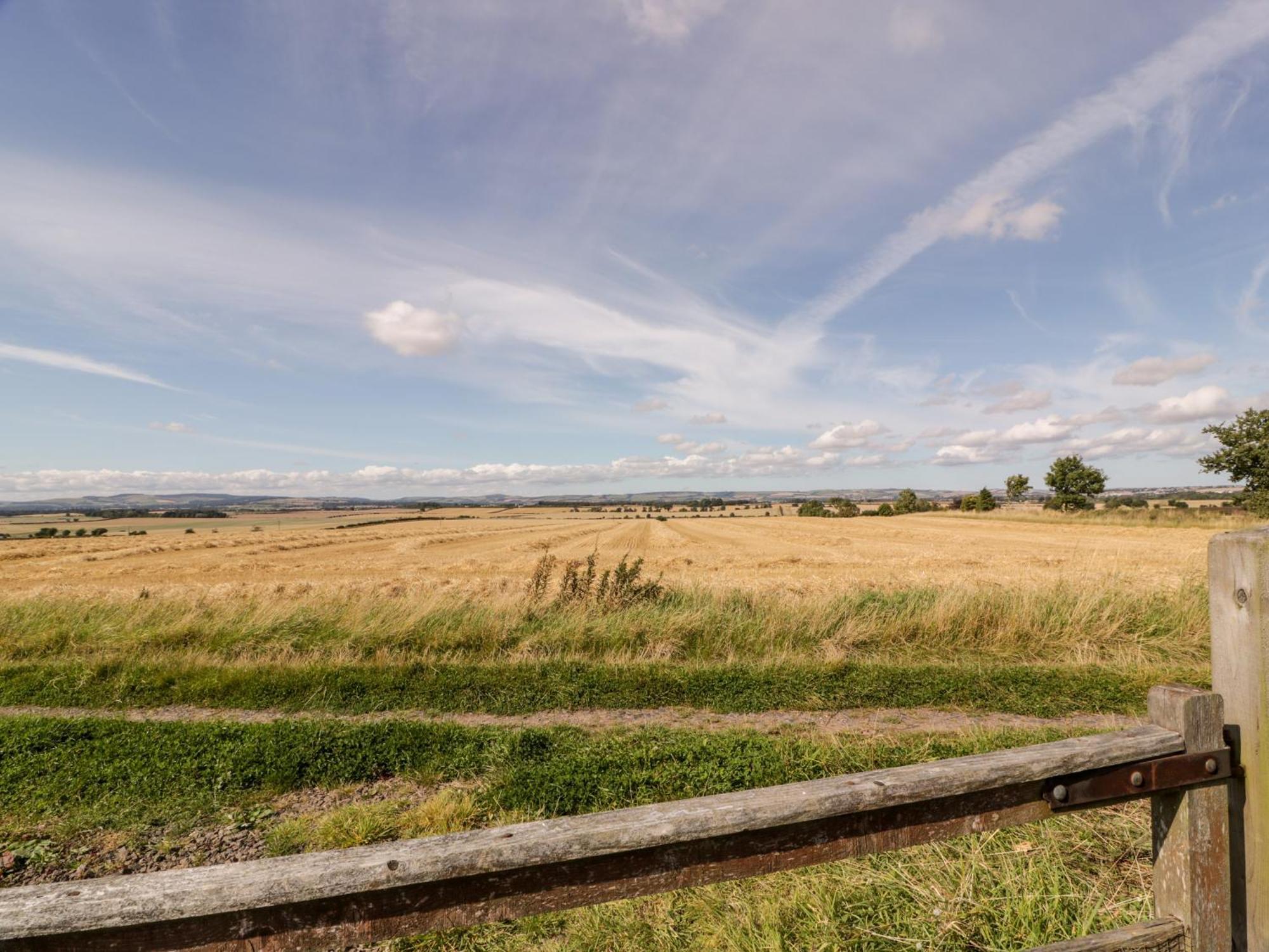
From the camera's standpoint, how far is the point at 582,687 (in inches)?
363

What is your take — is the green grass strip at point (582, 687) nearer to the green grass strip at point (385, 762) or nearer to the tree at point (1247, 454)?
the green grass strip at point (385, 762)

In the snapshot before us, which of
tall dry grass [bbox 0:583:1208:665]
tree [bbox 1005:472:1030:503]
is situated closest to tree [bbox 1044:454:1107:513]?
tree [bbox 1005:472:1030:503]

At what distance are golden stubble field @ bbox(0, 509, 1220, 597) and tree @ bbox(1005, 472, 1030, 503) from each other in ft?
124

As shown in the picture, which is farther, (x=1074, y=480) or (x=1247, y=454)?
(x=1074, y=480)

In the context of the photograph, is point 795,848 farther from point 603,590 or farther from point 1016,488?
point 1016,488

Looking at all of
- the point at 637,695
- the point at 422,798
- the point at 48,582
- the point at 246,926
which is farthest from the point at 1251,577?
the point at 48,582

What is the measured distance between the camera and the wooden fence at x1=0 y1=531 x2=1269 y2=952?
1.54 m

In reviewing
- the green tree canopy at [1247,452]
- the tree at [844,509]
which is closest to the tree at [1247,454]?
the green tree canopy at [1247,452]

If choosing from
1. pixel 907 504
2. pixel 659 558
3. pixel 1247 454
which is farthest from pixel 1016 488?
pixel 659 558

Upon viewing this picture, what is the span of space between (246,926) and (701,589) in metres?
13.6

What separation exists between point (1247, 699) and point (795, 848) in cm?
158

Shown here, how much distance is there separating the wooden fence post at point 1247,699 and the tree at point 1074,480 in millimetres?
84785

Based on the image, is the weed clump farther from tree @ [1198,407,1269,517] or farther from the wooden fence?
tree @ [1198,407,1269,517]

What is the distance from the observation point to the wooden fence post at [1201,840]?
6.90 feet
